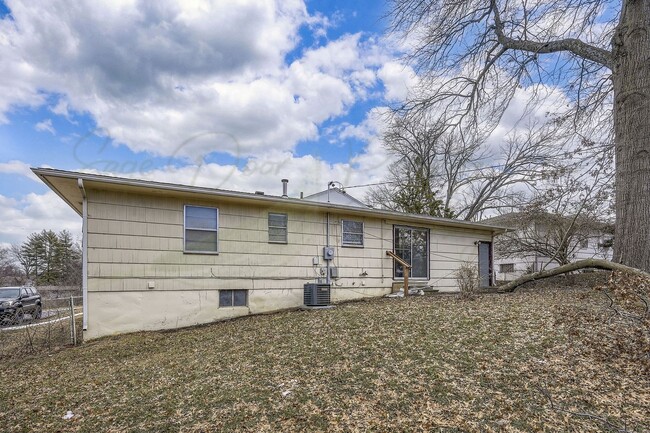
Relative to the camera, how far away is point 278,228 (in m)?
9.23

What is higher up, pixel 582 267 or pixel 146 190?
pixel 146 190

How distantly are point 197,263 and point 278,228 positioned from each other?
6.71ft

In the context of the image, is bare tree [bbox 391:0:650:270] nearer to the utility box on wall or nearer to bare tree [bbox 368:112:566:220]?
the utility box on wall

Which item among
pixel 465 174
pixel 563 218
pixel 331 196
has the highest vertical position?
pixel 465 174

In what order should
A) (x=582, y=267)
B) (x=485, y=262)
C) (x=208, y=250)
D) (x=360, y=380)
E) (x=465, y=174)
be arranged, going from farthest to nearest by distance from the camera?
(x=465, y=174) < (x=485, y=262) < (x=208, y=250) < (x=582, y=267) < (x=360, y=380)

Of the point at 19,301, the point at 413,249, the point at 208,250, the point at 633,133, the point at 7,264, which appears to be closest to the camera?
the point at 633,133

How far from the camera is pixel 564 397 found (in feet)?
11.3

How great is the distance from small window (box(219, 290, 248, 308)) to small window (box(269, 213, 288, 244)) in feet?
4.60

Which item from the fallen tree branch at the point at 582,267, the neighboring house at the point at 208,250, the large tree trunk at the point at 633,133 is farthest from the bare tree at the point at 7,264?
the large tree trunk at the point at 633,133

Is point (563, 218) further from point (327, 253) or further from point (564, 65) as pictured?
point (327, 253)

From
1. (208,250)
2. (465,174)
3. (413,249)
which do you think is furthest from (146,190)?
(465,174)

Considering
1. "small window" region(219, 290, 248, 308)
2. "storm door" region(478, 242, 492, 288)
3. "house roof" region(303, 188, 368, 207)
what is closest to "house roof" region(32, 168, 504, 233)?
"small window" region(219, 290, 248, 308)

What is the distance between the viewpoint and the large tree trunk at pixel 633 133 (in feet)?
23.7

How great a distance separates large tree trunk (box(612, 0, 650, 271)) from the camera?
7219 millimetres
